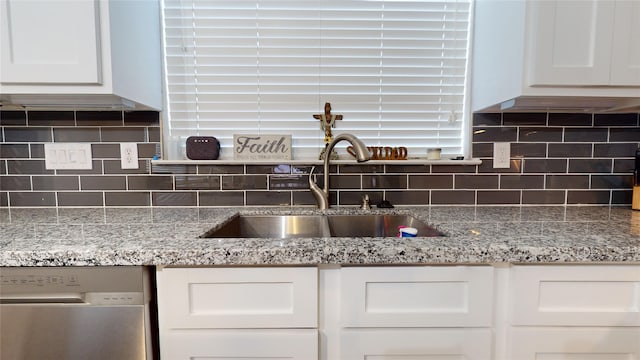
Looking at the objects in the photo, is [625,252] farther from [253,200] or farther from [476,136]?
[253,200]

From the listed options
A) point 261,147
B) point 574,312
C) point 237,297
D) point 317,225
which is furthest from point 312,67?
point 574,312

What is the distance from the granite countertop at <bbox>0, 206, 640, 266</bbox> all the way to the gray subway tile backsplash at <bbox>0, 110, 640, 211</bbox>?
0.35 metres

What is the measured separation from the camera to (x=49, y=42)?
988 millimetres

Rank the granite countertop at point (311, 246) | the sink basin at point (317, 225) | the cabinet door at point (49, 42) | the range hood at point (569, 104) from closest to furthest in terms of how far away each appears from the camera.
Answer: the granite countertop at point (311, 246)
the cabinet door at point (49, 42)
the range hood at point (569, 104)
the sink basin at point (317, 225)

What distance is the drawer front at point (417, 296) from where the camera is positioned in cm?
81

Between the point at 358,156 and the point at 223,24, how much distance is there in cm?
87

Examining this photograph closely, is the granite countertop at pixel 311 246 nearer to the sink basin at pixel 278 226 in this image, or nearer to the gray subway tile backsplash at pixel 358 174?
the sink basin at pixel 278 226

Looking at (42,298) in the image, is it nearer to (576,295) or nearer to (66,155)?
(66,155)

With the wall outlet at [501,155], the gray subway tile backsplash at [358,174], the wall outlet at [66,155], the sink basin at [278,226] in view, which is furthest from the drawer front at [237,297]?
the wall outlet at [501,155]

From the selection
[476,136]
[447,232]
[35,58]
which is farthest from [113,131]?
[476,136]

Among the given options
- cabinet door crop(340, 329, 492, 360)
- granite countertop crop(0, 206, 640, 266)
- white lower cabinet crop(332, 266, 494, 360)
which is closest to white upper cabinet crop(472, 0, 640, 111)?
granite countertop crop(0, 206, 640, 266)

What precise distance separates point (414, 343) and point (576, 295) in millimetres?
443

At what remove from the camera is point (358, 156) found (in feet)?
3.70

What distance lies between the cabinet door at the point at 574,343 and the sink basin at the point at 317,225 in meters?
0.54
